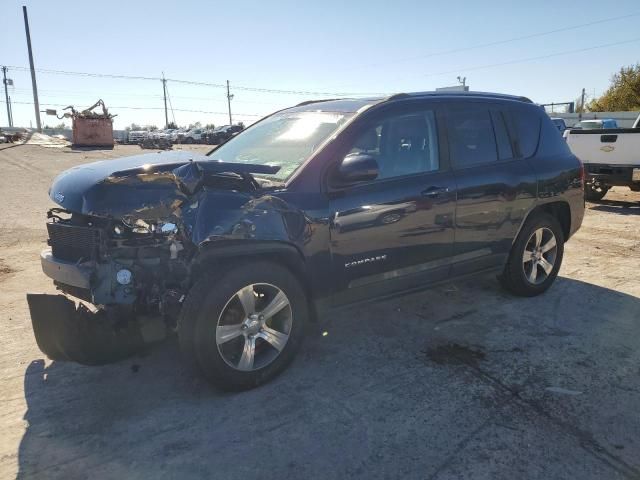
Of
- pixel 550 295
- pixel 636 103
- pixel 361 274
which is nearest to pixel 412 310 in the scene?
pixel 361 274

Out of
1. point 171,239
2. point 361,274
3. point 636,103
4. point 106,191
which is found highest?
point 636,103

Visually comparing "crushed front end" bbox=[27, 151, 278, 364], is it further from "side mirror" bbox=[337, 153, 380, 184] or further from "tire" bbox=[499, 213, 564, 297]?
"tire" bbox=[499, 213, 564, 297]

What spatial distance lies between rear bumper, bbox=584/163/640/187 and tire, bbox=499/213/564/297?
602cm

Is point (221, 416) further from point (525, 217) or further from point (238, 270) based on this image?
point (525, 217)

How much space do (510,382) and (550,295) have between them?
204 centimetres

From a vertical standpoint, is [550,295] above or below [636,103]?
below

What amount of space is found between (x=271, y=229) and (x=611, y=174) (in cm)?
938

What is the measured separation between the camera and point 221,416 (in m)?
2.94

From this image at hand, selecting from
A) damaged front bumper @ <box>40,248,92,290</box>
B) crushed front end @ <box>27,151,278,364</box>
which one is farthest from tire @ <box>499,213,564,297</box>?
damaged front bumper @ <box>40,248,92,290</box>

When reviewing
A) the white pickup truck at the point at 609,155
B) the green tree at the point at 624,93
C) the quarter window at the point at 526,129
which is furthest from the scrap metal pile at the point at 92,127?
the green tree at the point at 624,93

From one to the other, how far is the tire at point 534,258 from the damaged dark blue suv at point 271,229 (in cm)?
43

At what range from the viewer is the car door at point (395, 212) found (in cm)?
343

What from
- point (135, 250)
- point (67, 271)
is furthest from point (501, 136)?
point (67, 271)

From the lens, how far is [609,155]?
9.98m
